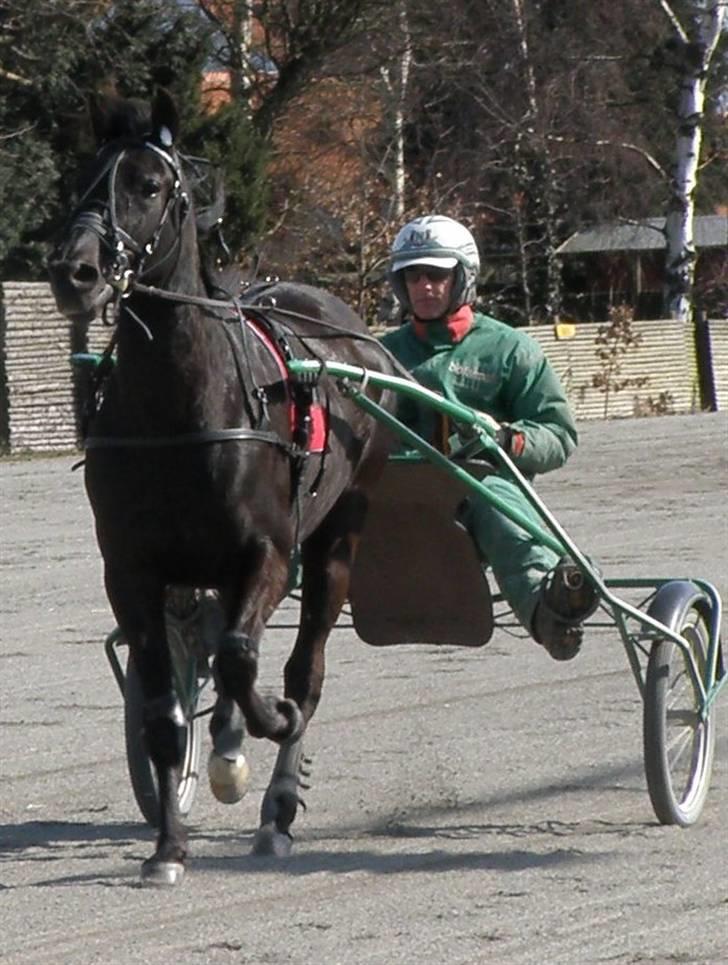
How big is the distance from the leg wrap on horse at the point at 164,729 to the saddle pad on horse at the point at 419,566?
1.18 m

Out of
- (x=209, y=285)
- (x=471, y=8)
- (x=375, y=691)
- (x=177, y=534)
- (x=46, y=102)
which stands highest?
(x=471, y=8)

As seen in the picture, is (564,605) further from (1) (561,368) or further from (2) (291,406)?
(1) (561,368)

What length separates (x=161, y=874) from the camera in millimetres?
5156

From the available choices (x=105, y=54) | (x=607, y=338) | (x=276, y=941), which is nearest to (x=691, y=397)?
(x=607, y=338)

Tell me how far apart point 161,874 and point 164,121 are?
5.60 ft

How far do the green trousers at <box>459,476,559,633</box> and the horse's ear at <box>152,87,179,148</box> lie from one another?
146 centimetres

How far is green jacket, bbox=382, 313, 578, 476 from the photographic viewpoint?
6.14 m

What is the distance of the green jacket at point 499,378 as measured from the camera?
6141 millimetres

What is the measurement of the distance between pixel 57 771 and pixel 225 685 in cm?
163

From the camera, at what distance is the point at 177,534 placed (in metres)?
5.07

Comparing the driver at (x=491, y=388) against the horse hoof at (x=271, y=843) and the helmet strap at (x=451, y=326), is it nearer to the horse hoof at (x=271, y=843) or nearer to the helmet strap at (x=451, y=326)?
the helmet strap at (x=451, y=326)

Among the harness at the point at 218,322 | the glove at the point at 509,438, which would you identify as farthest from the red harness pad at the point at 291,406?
the glove at the point at 509,438

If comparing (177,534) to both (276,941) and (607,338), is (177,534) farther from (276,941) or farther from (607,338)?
(607,338)

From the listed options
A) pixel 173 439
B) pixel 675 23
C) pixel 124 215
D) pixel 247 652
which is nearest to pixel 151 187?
pixel 124 215
